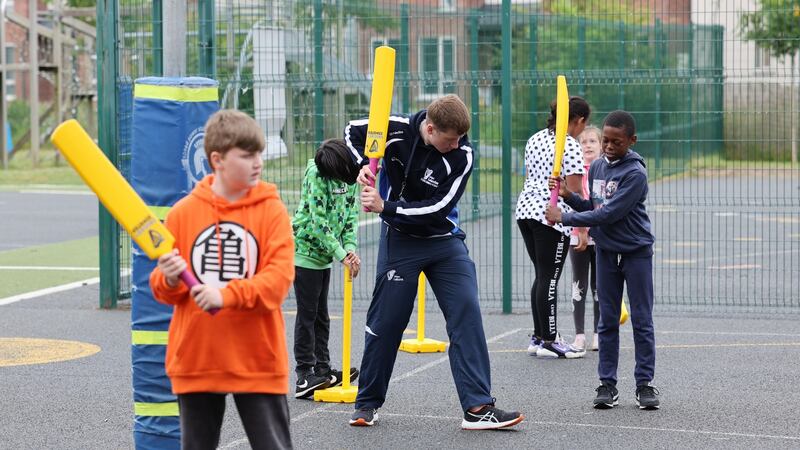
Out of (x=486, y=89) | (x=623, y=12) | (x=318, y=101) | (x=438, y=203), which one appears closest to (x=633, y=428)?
(x=438, y=203)

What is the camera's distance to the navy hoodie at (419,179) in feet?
23.5

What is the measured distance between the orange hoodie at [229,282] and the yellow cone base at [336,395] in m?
3.32

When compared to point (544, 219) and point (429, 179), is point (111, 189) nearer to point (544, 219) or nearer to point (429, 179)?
point (429, 179)

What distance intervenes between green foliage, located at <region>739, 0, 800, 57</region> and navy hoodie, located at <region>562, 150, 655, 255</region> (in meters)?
5.10

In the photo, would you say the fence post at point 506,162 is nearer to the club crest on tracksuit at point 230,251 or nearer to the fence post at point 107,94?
the fence post at point 107,94

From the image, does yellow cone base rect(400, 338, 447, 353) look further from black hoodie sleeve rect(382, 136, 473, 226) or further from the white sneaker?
black hoodie sleeve rect(382, 136, 473, 226)

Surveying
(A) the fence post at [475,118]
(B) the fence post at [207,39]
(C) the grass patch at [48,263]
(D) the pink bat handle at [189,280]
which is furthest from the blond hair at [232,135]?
(C) the grass patch at [48,263]

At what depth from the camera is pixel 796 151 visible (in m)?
13.4

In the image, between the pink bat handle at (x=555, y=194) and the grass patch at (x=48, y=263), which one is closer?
the pink bat handle at (x=555, y=194)

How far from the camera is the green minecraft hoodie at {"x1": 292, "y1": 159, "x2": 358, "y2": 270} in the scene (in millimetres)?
7945

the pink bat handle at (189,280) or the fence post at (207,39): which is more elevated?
the fence post at (207,39)

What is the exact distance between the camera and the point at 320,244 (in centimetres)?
800

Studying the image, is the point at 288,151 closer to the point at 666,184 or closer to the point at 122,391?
the point at 666,184

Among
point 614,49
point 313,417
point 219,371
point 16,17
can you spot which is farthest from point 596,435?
point 16,17
